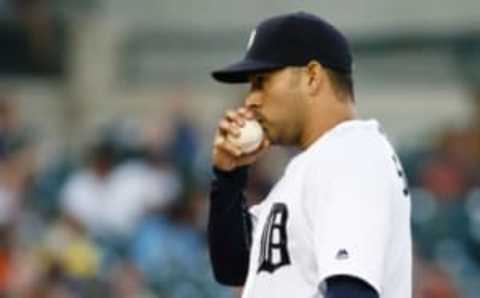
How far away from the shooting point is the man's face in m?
4.63

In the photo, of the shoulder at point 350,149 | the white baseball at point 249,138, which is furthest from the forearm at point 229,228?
the shoulder at point 350,149

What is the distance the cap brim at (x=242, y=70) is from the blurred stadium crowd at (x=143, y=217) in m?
4.32

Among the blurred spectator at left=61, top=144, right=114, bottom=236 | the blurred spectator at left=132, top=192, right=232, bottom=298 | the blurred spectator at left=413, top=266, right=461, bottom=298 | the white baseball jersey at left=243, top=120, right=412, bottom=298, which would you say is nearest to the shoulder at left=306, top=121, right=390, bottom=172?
the white baseball jersey at left=243, top=120, right=412, bottom=298

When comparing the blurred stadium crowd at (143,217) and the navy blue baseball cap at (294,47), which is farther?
the blurred stadium crowd at (143,217)

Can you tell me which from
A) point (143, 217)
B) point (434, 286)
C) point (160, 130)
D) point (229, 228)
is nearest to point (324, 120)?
point (229, 228)

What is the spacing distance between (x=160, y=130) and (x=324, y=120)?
7485 millimetres

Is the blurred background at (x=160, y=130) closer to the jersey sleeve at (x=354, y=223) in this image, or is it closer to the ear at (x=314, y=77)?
the ear at (x=314, y=77)

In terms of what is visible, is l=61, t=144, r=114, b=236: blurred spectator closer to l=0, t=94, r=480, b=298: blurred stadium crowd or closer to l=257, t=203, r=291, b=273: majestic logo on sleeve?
l=0, t=94, r=480, b=298: blurred stadium crowd

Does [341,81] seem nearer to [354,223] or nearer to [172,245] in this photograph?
[354,223]

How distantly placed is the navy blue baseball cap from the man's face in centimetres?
3

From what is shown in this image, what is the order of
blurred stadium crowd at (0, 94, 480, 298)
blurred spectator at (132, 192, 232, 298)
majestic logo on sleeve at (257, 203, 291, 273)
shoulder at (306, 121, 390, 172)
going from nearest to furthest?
1. shoulder at (306, 121, 390, 172)
2. majestic logo on sleeve at (257, 203, 291, 273)
3. blurred stadium crowd at (0, 94, 480, 298)
4. blurred spectator at (132, 192, 232, 298)

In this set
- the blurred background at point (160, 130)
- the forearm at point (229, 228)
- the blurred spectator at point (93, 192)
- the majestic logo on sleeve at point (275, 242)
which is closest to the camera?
the majestic logo on sleeve at point (275, 242)

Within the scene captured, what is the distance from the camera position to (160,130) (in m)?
12.1

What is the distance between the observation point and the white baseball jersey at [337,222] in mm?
4352
